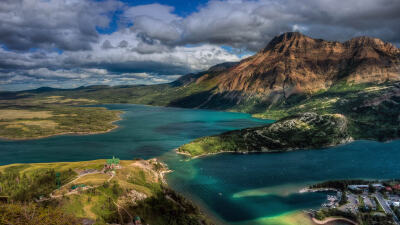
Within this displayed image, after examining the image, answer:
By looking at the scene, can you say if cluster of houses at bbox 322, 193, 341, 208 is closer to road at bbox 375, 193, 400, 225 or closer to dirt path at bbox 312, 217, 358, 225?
dirt path at bbox 312, 217, 358, 225

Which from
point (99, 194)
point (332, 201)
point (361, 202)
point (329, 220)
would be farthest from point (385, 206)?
point (99, 194)

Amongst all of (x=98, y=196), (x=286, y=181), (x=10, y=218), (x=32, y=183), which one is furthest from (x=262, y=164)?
(x=10, y=218)

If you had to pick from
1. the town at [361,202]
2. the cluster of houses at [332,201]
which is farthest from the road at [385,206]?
the cluster of houses at [332,201]

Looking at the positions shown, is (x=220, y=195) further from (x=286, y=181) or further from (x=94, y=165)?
(x=94, y=165)

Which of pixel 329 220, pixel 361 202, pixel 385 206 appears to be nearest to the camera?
pixel 329 220

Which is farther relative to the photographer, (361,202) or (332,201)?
(332,201)

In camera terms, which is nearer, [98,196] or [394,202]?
[98,196]

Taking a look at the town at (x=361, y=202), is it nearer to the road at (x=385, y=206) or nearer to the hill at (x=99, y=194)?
the road at (x=385, y=206)

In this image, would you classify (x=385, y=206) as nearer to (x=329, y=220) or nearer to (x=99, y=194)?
(x=329, y=220)

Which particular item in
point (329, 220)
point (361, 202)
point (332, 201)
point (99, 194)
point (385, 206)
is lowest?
point (329, 220)
